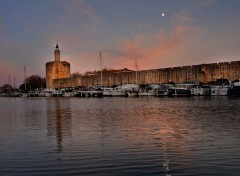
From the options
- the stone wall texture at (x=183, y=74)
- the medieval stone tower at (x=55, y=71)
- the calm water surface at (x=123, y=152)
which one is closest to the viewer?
the calm water surface at (x=123, y=152)

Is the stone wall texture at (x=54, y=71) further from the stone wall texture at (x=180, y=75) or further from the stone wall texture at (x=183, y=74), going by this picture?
the stone wall texture at (x=183, y=74)

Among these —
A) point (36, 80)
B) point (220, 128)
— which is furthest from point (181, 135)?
point (36, 80)

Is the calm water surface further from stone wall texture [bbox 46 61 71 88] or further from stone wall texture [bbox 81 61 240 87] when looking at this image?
stone wall texture [bbox 46 61 71 88]

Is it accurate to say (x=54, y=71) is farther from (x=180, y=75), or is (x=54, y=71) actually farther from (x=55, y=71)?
(x=180, y=75)

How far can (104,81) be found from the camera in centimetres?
7262

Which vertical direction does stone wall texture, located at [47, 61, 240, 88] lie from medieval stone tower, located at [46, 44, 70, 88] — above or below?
below

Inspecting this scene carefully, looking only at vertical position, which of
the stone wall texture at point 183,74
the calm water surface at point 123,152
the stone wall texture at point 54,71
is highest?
the stone wall texture at point 54,71

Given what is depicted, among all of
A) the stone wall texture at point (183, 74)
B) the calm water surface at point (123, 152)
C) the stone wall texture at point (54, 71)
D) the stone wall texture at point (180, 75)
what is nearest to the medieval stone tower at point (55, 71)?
the stone wall texture at point (54, 71)

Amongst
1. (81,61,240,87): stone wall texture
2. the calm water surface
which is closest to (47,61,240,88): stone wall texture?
(81,61,240,87): stone wall texture

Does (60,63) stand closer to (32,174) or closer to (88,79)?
(88,79)

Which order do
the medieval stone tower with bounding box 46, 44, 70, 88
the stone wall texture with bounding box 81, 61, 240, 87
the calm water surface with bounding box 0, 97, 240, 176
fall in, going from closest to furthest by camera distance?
the calm water surface with bounding box 0, 97, 240, 176 → the stone wall texture with bounding box 81, 61, 240, 87 → the medieval stone tower with bounding box 46, 44, 70, 88

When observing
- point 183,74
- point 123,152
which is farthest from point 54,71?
point 123,152

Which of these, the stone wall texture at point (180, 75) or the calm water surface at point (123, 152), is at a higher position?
the stone wall texture at point (180, 75)

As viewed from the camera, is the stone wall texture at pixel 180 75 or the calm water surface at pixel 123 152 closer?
the calm water surface at pixel 123 152
